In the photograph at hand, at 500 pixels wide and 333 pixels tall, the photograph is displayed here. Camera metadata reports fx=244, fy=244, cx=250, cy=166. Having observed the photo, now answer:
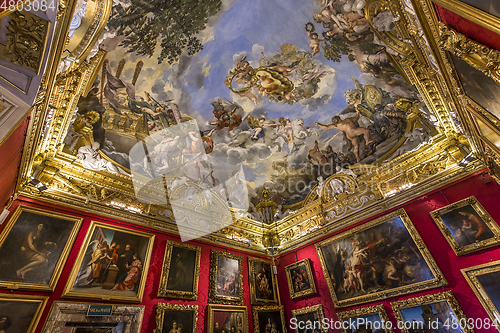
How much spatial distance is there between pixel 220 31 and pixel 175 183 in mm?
6959

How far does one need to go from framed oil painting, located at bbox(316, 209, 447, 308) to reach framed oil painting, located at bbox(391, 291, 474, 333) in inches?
13.3

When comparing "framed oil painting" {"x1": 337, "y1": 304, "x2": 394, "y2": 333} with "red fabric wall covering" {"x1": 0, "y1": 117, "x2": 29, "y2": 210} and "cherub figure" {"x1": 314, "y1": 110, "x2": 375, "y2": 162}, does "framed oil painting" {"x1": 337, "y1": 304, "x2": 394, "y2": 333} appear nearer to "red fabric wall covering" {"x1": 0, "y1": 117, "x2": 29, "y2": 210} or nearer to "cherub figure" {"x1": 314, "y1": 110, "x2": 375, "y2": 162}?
"cherub figure" {"x1": 314, "y1": 110, "x2": 375, "y2": 162}

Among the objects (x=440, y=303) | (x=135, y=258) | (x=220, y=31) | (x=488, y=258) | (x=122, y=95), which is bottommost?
(x=440, y=303)

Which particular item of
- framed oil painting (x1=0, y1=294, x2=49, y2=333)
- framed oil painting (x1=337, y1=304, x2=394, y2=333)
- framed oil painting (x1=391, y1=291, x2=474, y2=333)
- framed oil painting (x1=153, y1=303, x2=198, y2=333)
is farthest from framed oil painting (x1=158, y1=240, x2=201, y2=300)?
framed oil painting (x1=391, y1=291, x2=474, y2=333)

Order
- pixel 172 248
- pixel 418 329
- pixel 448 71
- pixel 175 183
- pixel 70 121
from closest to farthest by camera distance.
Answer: pixel 448 71 < pixel 418 329 < pixel 70 121 < pixel 172 248 < pixel 175 183

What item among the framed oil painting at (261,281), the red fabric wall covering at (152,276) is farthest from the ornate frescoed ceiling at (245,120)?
the framed oil painting at (261,281)

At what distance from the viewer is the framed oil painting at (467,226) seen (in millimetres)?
7168

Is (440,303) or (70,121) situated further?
(70,121)

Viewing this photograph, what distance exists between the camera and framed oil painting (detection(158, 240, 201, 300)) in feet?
28.9

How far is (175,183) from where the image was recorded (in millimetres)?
11656

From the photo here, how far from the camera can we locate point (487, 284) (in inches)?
267

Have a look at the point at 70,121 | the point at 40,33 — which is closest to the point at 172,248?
the point at 70,121

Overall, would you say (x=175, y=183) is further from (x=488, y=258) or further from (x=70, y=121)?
(x=488, y=258)

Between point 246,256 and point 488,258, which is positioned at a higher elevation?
point 246,256
